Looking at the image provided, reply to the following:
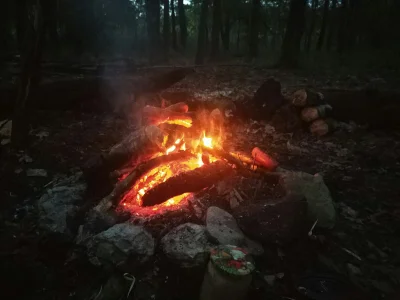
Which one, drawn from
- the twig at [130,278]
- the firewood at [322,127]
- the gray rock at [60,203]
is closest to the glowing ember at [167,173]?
the gray rock at [60,203]

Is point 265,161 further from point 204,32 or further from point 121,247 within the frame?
Result: point 204,32

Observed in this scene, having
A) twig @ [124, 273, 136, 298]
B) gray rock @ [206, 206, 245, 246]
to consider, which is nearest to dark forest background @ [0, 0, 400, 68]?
gray rock @ [206, 206, 245, 246]

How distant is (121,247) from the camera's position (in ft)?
10.2

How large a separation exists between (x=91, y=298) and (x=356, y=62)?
54.4 ft

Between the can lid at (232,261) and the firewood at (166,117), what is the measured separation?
3.67 m

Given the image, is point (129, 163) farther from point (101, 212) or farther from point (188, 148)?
Result: point (101, 212)

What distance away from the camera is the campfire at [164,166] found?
13.2ft

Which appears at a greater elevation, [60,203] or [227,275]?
[227,275]

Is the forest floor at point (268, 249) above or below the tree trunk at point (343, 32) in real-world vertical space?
below

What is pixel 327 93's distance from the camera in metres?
7.89

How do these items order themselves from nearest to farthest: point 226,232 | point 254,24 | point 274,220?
point 226,232, point 274,220, point 254,24

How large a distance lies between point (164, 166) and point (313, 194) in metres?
2.08

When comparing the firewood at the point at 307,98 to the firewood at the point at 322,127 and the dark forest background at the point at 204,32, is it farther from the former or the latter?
the dark forest background at the point at 204,32

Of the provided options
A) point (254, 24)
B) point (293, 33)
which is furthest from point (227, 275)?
point (254, 24)
